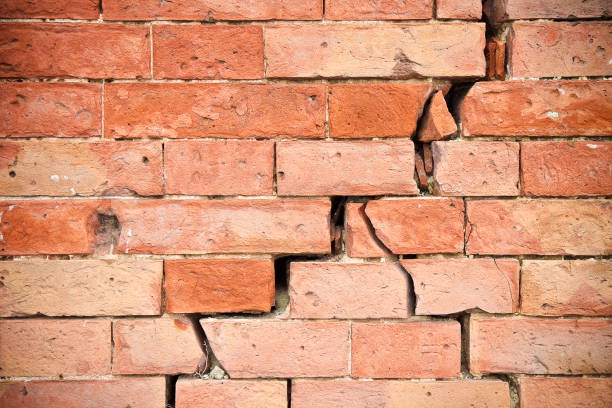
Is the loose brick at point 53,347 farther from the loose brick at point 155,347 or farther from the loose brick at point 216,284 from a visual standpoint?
the loose brick at point 216,284

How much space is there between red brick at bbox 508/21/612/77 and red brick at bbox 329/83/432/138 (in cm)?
41

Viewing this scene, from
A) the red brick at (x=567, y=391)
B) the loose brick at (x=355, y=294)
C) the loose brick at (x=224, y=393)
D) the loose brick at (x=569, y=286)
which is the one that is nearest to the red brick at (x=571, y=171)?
the loose brick at (x=569, y=286)

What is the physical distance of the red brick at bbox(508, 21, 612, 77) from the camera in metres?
1.55

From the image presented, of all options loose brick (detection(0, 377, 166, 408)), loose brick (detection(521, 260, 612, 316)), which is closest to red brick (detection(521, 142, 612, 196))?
loose brick (detection(521, 260, 612, 316))

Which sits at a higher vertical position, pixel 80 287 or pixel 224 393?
pixel 80 287

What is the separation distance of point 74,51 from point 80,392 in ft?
4.37

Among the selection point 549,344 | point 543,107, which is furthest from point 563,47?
point 549,344

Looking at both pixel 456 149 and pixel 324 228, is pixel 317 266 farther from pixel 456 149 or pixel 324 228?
pixel 456 149

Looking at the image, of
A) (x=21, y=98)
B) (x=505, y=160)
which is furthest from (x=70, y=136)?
(x=505, y=160)

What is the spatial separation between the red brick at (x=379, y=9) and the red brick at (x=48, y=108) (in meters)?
0.97

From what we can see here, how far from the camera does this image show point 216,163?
5.08 ft

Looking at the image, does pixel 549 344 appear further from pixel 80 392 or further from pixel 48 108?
pixel 48 108

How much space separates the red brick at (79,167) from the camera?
154 cm

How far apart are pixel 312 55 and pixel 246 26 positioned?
0.28 m
